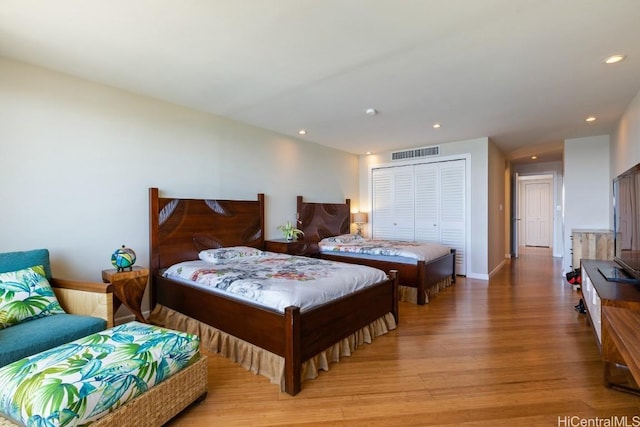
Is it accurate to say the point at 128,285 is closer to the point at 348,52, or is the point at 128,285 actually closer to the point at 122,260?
the point at 122,260

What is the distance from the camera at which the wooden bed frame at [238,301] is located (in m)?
2.01

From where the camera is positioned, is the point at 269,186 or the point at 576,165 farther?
the point at 576,165

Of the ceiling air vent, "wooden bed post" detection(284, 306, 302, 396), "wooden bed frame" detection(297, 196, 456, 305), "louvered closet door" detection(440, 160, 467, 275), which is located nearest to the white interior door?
"louvered closet door" detection(440, 160, 467, 275)

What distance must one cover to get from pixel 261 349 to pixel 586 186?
19.1 feet

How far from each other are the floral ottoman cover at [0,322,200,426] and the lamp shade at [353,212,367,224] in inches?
180

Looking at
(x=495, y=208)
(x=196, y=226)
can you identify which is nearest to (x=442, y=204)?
(x=495, y=208)

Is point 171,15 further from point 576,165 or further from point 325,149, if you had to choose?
point 576,165

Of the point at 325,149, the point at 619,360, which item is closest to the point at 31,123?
the point at 325,149

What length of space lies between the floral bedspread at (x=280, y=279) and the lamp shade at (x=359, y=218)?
113 inches

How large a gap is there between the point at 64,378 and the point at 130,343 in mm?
359

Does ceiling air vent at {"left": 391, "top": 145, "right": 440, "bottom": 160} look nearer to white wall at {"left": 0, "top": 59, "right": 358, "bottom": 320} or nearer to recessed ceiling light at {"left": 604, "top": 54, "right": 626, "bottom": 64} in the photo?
recessed ceiling light at {"left": 604, "top": 54, "right": 626, "bottom": 64}

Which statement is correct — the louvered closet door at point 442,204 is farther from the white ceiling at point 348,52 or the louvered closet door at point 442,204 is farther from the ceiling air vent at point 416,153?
the white ceiling at point 348,52

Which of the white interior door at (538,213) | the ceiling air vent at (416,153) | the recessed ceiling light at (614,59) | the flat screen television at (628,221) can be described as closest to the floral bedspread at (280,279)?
the flat screen television at (628,221)

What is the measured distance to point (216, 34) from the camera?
2035 millimetres
